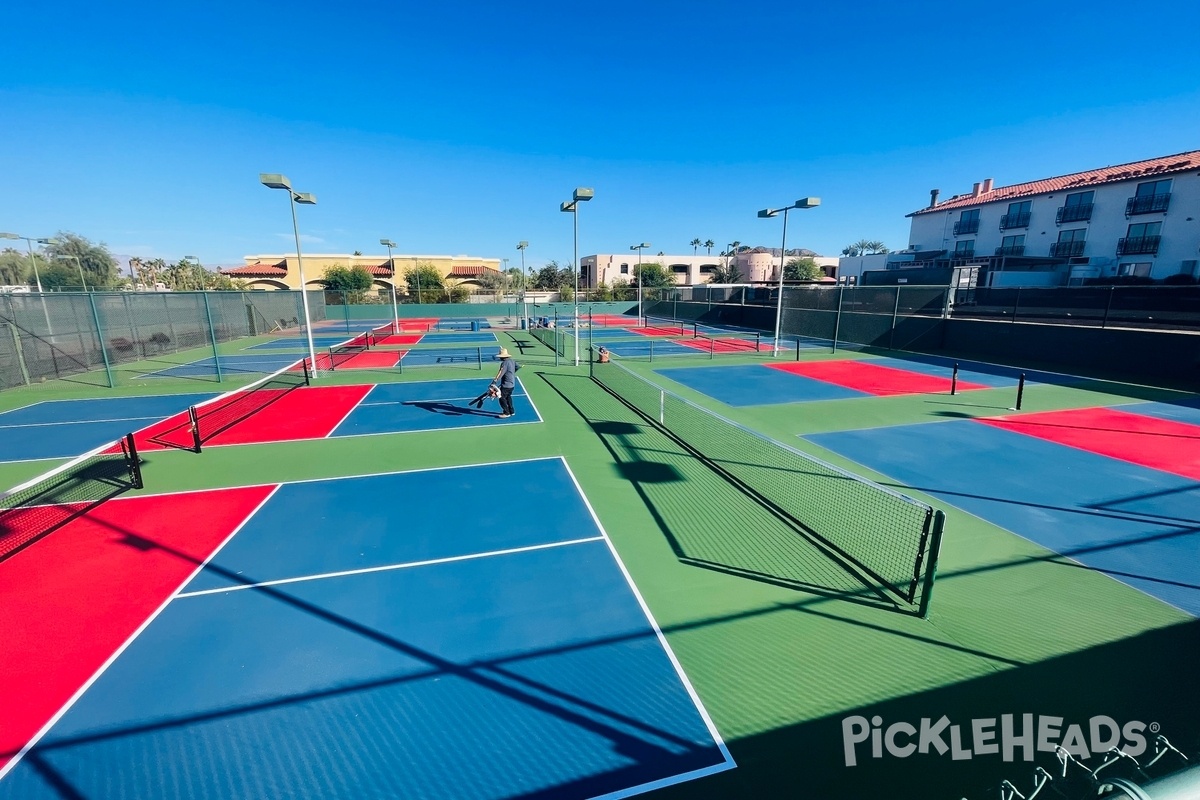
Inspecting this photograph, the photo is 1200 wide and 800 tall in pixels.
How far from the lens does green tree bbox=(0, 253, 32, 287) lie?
6786 cm

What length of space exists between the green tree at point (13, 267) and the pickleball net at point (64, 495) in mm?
86984

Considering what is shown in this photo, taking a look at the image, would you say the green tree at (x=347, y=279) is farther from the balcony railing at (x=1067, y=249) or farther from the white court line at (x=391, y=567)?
the balcony railing at (x=1067, y=249)

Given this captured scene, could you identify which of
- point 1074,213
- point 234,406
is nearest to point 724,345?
point 234,406

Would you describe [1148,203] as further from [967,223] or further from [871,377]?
[871,377]

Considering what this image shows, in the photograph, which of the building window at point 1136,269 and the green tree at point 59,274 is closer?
the building window at point 1136,269

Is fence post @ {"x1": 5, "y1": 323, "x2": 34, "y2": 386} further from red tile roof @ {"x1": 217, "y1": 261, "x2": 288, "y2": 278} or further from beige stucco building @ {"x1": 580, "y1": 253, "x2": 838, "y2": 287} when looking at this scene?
beige stucco building @ {"x1": 580, "y1": 253, "x2": 838, "y2": 287}

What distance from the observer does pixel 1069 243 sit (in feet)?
134

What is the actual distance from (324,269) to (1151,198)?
Result: 260 ft

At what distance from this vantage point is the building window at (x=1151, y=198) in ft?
115

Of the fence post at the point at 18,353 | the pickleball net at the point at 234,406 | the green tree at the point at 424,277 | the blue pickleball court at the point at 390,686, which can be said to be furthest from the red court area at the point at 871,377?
the green tree at the point at 424,277

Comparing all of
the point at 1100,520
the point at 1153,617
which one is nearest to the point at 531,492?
the point at 1153,617

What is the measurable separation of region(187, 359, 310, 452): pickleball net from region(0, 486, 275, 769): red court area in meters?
3.21

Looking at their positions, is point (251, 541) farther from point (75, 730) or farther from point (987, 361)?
point (987, 361)

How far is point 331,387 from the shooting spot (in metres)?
17.9
